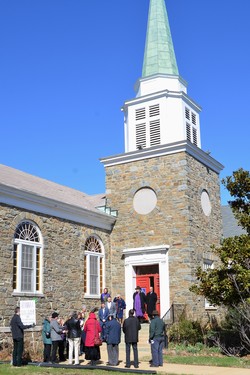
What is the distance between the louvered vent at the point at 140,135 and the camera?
80.4 feet

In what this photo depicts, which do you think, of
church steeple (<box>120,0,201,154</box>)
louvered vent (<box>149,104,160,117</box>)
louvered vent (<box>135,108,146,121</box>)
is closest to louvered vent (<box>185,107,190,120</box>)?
church steeple (<box>120,0,201,154</box>)

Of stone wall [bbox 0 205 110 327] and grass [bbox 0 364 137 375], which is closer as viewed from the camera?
grass [bbox 0 364 137 375]

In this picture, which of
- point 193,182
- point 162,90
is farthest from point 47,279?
point 162,90

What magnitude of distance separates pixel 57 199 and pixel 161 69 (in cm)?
908

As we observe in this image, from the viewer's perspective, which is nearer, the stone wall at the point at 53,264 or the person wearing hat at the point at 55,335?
the person wearing hat at the point at 55,335

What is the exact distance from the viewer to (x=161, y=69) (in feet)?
82.9

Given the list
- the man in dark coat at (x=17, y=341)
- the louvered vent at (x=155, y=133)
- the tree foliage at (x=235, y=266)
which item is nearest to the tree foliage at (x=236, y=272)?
the tree foliage at (x=235, y=266)

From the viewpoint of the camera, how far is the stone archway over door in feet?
71.9

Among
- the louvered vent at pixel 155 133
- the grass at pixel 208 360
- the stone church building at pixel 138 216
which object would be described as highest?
the louvered vent at pixel 155 133

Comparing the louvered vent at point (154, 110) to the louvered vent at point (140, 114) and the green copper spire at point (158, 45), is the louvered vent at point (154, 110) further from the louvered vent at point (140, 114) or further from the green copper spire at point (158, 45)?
the green copper spire at point (158, 45)

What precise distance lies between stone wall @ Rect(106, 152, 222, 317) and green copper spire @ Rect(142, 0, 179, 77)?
501cm

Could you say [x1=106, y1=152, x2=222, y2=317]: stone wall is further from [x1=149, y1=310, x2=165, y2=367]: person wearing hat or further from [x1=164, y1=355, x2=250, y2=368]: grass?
[x1=149, y1=310, x2=165, y2=367]: person wearing hat

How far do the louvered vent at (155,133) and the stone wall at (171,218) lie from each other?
97cm

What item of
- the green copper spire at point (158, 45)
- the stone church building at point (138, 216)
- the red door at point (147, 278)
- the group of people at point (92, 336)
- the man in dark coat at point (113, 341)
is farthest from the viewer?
the green copper spire at point (158, 45)
